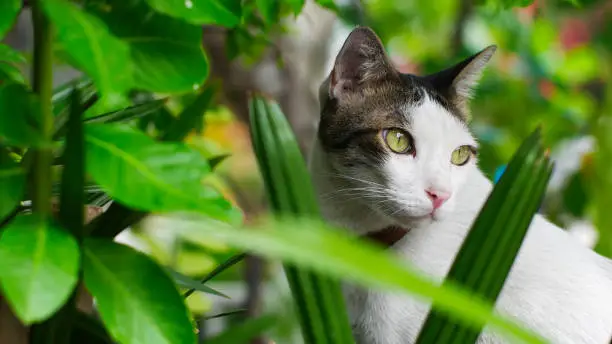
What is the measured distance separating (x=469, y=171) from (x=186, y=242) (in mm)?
767

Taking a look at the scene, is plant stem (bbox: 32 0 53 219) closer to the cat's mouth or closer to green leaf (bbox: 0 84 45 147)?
green leaf (bbox: 0 84 45 147)

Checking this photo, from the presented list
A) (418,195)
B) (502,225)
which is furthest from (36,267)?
(418,195)

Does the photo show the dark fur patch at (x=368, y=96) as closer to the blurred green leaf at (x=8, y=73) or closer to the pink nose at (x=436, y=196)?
the pink nose at (x=436, y=196)

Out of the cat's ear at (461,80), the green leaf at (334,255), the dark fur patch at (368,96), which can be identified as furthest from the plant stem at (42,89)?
the cat's ear at (461,80)

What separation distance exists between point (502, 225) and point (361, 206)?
0.36m

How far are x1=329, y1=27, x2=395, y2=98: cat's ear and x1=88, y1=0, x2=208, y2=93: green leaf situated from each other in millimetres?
331

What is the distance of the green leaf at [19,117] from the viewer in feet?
1.35

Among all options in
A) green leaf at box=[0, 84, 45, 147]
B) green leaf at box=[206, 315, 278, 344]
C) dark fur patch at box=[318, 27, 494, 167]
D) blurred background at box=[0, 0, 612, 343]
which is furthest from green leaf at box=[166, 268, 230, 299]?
blurred background at box=[0, 0, 612, 343]

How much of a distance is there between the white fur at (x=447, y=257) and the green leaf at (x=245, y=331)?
248 mm

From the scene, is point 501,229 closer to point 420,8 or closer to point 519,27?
point 519,27

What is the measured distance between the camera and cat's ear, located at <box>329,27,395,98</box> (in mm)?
777

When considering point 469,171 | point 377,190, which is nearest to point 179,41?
point 377,190

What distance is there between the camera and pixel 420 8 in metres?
1.88

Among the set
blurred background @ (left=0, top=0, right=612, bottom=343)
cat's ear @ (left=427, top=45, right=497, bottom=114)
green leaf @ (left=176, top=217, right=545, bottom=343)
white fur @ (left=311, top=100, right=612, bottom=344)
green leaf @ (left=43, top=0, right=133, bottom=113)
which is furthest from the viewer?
blurred background @ (left=0, top=0, right=612, bottom=343)
